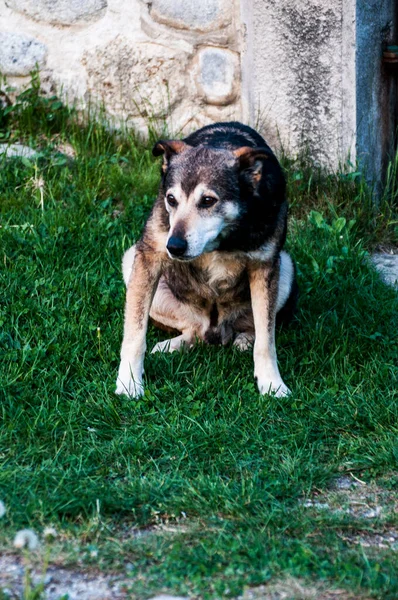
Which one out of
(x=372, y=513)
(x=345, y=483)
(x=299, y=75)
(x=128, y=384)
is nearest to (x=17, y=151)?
(x=299, y=75)

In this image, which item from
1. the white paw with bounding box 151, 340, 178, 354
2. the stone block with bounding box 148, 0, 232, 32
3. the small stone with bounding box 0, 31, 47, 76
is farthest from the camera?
the small stone with bounding box 0, 31, 47, 76

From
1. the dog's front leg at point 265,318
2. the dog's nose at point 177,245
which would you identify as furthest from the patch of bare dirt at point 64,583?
the dog's front leg at point 265,318

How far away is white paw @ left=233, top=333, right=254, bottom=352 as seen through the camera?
4605 millimetres

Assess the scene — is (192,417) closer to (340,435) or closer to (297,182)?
(340,435)

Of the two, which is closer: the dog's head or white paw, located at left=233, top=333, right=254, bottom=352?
the dog's head

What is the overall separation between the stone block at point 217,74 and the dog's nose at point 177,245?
2.52 m

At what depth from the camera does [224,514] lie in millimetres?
3074

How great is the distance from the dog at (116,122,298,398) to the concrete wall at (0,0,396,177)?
127 centimetres

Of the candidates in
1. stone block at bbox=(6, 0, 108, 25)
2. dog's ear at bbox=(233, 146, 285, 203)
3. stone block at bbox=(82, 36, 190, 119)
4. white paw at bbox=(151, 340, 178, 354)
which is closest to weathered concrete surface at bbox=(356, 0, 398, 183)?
stone block at bbox=(82, 36, 190, 119)

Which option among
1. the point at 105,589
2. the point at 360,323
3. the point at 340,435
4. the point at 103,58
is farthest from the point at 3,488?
the point at 103,58

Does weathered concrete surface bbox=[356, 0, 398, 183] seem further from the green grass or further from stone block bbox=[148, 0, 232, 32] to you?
stone block bbox=[148, 0, 232, 32]

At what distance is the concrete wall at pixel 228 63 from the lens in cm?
548

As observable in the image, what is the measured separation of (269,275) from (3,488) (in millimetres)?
1711

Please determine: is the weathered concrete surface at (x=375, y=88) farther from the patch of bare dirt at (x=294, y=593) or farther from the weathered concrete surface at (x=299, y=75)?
the patch of bare dirt at (x=294, y=593)
